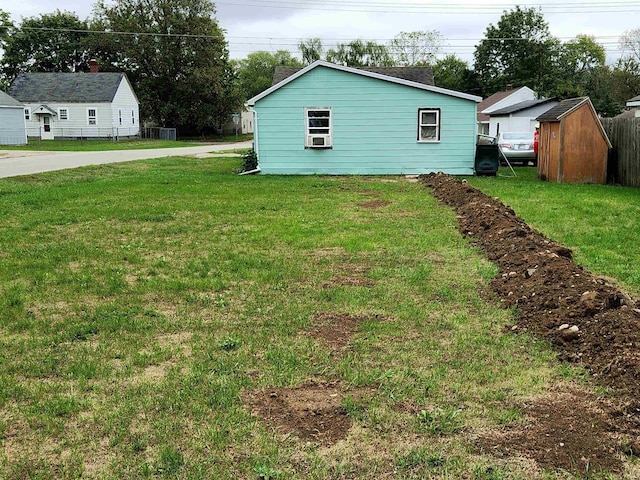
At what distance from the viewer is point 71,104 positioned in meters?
46.6

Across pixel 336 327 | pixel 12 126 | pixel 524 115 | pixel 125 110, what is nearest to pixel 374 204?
pixel 336 327

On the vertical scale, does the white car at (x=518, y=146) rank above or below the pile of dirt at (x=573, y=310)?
above

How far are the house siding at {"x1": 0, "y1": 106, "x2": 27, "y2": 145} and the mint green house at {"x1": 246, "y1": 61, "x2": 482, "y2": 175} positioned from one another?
25.6m

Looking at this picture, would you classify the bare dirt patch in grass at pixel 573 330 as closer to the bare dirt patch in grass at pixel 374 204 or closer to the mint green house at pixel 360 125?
the bare dirt patch in grass at pixel 374 204

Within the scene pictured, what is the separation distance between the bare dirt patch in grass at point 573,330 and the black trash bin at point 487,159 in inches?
442

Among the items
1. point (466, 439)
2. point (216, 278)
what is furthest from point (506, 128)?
point (466, 439)

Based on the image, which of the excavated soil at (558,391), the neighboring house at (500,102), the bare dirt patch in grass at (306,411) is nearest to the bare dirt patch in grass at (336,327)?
the excavated soil at (558,391)

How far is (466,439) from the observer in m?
3.24

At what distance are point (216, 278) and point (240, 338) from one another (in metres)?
1.92

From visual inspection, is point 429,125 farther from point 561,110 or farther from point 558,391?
point 558,391

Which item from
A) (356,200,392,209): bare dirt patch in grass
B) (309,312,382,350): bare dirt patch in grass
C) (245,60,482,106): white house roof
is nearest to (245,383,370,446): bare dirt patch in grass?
(309,312,382,350): bare dirt patch in grass

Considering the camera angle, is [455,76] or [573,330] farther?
[455,76]

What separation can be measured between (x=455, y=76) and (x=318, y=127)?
185ft

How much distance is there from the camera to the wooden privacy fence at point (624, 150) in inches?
587
